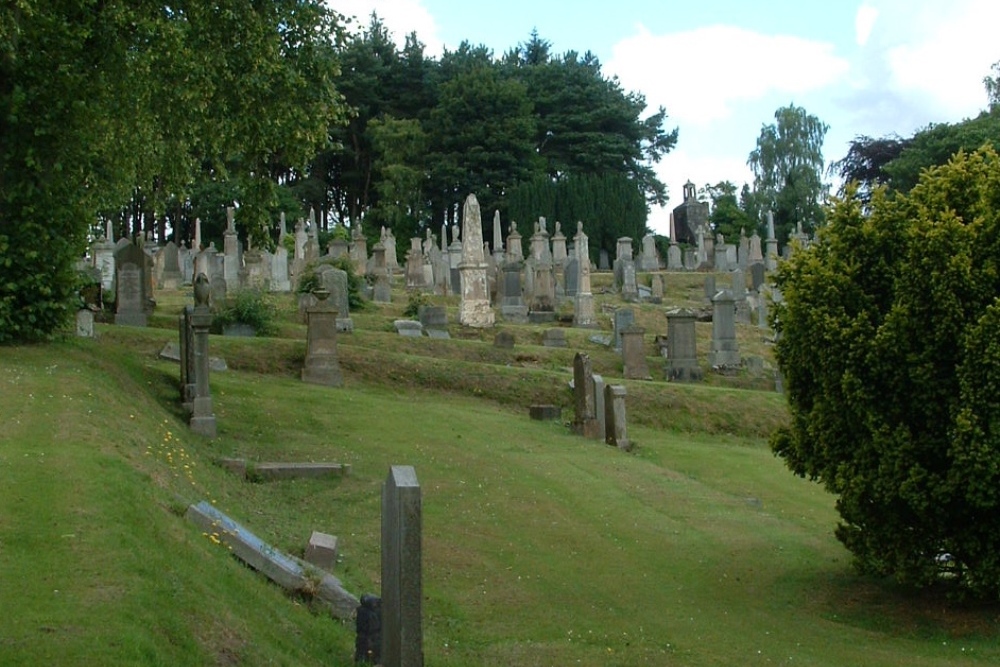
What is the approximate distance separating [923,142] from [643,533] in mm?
54024

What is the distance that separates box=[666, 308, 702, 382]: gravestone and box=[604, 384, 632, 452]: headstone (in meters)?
8.30

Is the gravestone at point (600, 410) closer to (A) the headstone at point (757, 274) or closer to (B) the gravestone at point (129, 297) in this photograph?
(B) the gravestone at point (129, 297)

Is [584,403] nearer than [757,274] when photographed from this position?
Yes

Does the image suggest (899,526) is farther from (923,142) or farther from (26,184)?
(923,142)

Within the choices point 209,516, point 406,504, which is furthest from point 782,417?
point 406,504

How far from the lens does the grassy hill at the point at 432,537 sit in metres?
8.15

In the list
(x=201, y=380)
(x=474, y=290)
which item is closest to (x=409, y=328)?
(x=474, y=290)

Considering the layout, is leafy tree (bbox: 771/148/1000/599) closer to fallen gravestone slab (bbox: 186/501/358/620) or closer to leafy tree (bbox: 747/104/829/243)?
fallen gravestone slab (bbox: 186/501/358/620)

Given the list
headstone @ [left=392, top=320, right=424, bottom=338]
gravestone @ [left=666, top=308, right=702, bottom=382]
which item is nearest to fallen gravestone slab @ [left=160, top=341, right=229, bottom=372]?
headstone @ [left=392, top=320, right=424, bottom=338]

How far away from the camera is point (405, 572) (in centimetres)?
770

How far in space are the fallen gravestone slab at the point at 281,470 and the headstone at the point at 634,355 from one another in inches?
568

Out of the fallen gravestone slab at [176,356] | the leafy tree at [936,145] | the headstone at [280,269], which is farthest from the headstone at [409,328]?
the leafy tree at [936,145]

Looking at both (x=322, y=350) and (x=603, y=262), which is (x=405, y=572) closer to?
(x=322, y=350)

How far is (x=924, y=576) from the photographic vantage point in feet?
39.9
